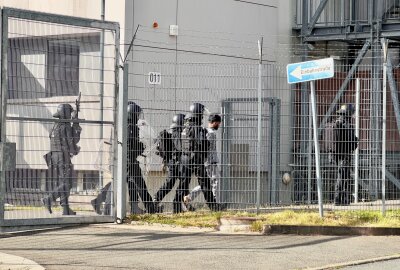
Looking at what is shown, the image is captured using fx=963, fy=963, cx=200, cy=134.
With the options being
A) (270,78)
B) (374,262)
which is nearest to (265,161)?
(270,78)

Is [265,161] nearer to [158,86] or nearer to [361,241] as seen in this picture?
[158,86]

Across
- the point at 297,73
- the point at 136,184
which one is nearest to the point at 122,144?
the point at 136,184

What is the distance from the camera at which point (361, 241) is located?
1298cm

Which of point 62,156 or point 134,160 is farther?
point 134,160

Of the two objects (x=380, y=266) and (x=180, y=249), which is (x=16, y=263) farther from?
(x=380, y=266)

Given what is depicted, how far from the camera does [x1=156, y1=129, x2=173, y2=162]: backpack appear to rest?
1525 cm

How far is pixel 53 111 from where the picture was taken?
44.1 ft

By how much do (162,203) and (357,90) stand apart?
391cm

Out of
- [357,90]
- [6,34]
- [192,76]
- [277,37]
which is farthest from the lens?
[277,37]

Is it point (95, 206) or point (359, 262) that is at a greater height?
point (95, 206)

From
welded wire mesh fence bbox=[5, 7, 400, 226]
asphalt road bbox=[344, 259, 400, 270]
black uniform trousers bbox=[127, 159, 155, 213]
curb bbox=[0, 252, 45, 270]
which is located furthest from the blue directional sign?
curb bbox=[0, 252, 45, 270]

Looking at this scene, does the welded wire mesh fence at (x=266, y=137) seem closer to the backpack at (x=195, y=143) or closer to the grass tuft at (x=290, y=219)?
the backpack at (x=195, y=143)

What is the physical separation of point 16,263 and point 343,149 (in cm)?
771

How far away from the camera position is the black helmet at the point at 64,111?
532 inches
